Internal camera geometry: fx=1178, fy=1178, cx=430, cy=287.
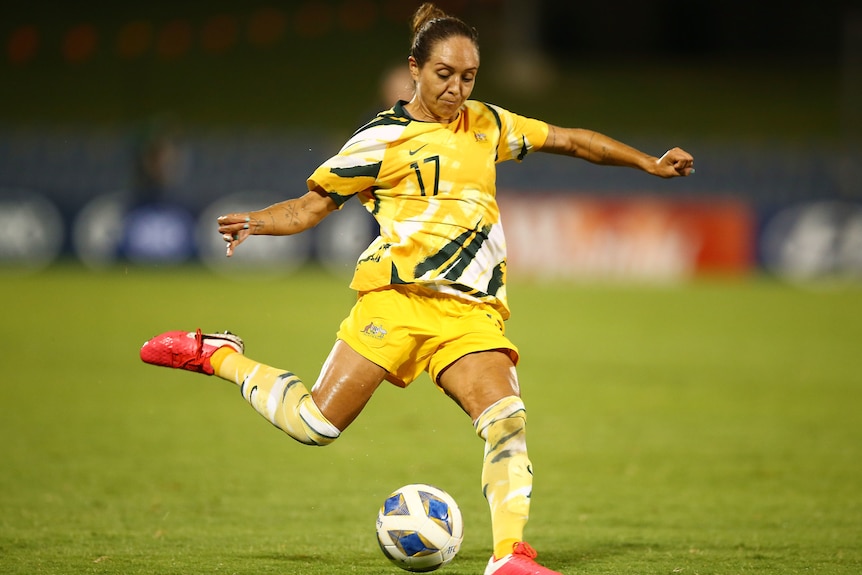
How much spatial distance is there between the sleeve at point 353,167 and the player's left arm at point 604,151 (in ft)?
2.52

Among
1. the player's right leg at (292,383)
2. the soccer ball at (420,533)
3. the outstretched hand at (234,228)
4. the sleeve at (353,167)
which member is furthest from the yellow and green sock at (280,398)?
the sleeve at (353,167)

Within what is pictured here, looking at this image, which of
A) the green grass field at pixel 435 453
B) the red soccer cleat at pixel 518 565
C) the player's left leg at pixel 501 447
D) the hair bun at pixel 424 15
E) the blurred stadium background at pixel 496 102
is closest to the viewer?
the red soccer cleat at pixel 518 565

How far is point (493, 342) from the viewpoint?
4.82 meters

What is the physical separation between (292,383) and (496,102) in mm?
27699

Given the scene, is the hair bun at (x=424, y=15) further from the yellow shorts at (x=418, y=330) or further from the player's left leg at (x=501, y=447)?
the player's left leg at (x=501, y=447)

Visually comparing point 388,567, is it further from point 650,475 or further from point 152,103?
point 152,103

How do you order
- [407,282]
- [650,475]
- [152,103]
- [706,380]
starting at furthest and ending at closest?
[152,103] < [706,380] < [650,475] < [407,282]

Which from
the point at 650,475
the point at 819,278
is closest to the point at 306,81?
the point at 819,278

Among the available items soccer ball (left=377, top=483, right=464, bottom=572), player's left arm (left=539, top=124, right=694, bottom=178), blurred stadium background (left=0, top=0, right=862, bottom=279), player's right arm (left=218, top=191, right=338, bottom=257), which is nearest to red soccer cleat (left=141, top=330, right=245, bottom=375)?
player's right arm (left=218, top=191, right=338, bottom=257)

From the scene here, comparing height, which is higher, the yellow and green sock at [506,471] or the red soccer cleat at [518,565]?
the yellow and green sock at [506,471]

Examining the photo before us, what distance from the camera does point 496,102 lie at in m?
32.1

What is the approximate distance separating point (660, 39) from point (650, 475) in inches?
1254

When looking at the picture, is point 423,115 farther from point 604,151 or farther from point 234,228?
point 234,228

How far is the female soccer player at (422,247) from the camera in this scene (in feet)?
15.6
